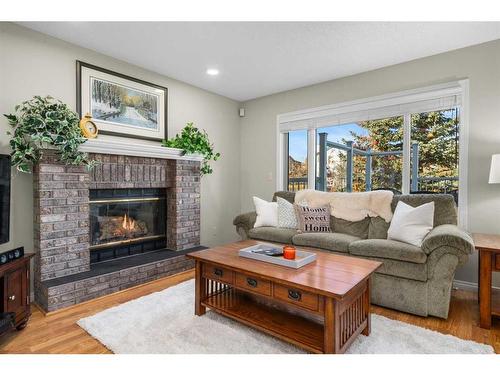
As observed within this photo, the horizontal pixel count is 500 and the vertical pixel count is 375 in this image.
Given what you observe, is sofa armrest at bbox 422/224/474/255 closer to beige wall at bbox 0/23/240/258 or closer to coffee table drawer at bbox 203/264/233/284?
coffee table drawer at bbox 203/264/233/284

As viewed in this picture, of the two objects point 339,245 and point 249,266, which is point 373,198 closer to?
point 339,245

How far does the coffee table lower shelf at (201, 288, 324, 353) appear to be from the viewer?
5.66ft

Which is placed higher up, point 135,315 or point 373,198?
point 373,198

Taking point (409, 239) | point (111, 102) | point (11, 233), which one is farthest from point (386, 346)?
point (111, 102)

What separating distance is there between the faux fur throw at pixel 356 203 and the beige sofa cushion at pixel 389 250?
542 mm

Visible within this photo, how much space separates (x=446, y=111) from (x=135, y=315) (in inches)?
148

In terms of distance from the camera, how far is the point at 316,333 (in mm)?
1781

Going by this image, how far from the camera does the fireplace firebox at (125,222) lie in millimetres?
3100

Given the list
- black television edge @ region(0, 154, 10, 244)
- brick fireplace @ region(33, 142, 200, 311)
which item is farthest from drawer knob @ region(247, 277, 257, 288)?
black television edge @ region(0, 154, 10, 244)

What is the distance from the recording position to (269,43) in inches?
110

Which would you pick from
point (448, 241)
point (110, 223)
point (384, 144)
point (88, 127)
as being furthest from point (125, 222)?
point (384, 144)

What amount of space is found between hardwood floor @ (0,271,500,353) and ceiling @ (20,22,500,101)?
2.48 metres

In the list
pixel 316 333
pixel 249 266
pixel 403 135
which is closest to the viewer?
pixel 316 333

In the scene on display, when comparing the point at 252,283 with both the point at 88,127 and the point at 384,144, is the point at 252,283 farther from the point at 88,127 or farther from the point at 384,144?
the point at 384,144
